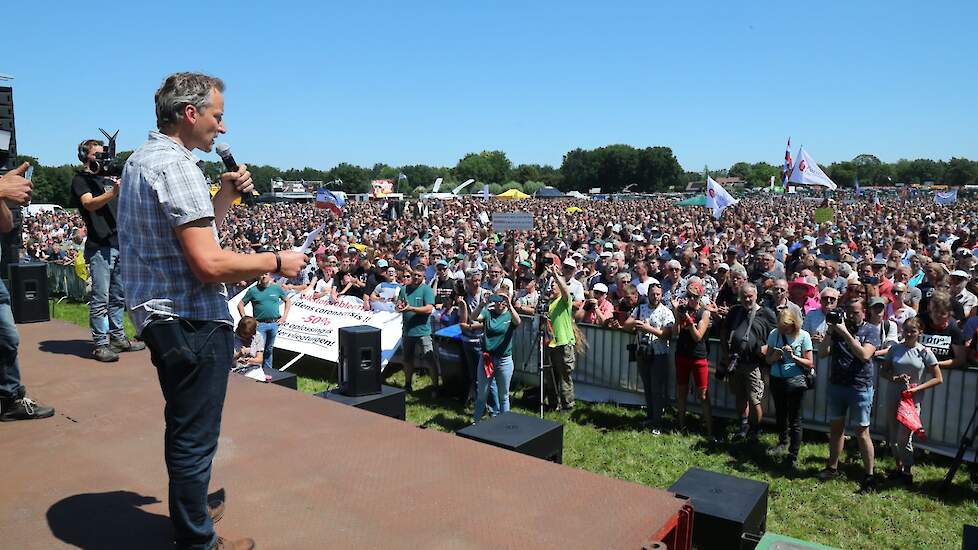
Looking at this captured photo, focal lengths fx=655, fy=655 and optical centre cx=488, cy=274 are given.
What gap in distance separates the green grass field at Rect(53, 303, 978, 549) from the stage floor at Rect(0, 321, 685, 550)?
304 centimetres

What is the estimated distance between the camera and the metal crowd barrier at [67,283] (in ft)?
55.8

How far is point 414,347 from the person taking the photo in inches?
363

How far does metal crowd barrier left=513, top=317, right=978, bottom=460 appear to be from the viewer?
629 centimetres

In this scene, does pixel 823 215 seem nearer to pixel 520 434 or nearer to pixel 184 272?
pixel 520 434

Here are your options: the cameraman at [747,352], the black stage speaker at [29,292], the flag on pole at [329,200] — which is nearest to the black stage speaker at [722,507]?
the cameraman at [747,352]

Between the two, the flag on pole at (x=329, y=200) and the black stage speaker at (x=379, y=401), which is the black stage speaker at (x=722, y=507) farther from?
the flag on pole at (x=329, y=200)

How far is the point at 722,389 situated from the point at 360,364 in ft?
14.3

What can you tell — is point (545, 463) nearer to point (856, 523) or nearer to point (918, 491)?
point (856, 523)

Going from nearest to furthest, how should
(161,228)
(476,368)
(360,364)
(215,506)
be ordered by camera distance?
(161,228), (215,506), (360,364), (476,368)

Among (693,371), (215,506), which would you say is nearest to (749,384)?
(693,371)

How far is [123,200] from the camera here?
2.28 m

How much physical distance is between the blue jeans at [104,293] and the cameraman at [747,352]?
5786 mm

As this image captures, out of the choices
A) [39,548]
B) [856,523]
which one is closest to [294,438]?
[39,548]

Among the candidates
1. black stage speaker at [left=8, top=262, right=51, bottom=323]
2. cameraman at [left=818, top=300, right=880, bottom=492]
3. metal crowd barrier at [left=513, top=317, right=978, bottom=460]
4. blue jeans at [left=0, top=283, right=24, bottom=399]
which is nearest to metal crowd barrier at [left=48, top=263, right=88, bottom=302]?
black stage speaker at [left=8, top=262, right=51, bottom=323]
